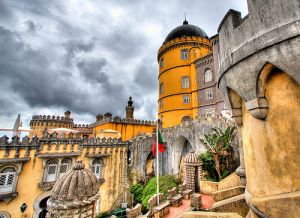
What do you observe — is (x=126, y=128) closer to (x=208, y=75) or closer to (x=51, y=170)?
(x=51, y=170)

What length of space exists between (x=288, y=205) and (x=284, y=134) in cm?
89

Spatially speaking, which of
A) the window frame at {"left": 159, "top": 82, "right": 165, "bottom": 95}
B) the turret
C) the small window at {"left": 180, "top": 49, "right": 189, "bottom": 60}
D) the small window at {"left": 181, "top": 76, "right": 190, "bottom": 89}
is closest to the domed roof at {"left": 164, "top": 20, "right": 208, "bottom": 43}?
the small window at {"left": 180, "top": 49, "right": 189, "bottom": 60}

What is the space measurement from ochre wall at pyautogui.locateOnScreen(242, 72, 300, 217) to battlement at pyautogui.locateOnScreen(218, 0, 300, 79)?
1.66ft

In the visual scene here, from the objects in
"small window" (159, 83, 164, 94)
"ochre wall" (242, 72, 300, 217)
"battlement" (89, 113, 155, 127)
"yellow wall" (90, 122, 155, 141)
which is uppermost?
"small window" (159, 83, 164, 94)

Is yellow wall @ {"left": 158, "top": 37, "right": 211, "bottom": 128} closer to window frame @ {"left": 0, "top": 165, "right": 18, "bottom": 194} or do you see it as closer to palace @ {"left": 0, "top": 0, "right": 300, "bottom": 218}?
palace @ {"left": 0, "top": 0, "right": 300, "bottom": 218}

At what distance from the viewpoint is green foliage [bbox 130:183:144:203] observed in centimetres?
1698

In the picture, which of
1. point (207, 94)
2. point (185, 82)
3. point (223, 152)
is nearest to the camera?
point (223, 152)

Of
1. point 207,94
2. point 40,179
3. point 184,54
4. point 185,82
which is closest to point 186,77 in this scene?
point 185,82

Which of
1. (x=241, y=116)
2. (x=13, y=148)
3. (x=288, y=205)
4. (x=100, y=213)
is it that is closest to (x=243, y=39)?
(x=241, y=116)

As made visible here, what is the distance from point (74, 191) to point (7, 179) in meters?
14.9

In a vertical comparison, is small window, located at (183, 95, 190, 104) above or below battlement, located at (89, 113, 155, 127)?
above

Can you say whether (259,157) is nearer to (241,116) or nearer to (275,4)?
(241,116)

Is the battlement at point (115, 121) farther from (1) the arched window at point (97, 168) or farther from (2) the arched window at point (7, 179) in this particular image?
(2) the arched window at point (7, 179)

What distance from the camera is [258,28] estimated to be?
2369 mm
